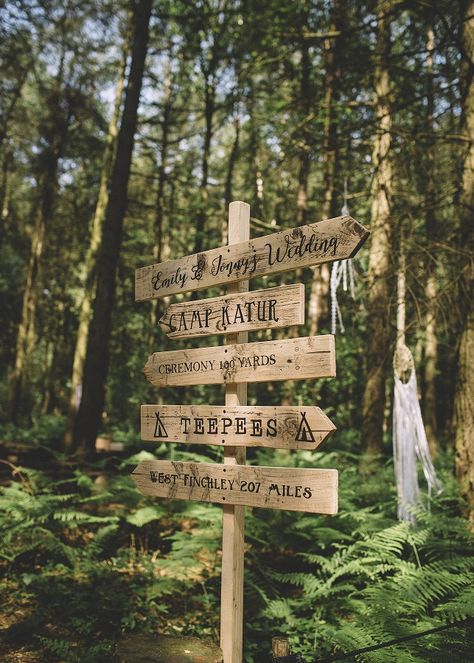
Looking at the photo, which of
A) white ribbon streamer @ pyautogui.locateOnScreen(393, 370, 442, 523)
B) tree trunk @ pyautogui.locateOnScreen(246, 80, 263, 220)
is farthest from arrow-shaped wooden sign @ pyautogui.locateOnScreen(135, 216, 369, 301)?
tree trunk @ pyautogui.locateOnScreen(246, 80, 263, 220)

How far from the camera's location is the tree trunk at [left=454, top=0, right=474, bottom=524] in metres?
5.32

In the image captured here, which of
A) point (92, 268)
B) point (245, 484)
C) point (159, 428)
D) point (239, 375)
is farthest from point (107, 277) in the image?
point (245, 484)

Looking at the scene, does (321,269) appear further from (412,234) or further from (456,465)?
(456,465)

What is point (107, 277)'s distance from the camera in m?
9.18

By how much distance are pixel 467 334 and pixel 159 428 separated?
3466mm

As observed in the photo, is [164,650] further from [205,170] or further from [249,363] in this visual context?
[205,170]

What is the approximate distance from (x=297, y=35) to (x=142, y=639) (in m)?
7.29

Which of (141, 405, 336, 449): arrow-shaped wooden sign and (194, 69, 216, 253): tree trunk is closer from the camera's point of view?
(141, 405, 336, 449): arrow-shaped wooden sign

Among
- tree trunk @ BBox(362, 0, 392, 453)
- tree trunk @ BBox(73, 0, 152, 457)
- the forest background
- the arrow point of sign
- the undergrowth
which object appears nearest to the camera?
the arrow point of sign

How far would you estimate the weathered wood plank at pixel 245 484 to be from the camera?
2771 mm

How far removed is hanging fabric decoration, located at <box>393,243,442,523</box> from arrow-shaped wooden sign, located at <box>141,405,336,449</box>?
2.97 metres

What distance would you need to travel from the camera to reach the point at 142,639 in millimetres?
3334

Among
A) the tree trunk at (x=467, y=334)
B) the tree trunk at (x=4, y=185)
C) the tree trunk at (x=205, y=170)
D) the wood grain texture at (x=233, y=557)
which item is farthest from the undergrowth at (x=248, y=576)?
the tree trunk at (x=4, y=185)

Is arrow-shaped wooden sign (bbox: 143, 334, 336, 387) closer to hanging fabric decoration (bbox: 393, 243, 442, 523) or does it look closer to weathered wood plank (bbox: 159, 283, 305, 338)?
weathered wood plank (bbox: 159, 283, 305, 338)
